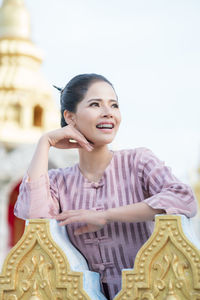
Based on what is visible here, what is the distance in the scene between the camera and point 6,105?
1611 centimetres

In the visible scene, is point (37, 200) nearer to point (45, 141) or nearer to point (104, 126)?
point (45, 141)

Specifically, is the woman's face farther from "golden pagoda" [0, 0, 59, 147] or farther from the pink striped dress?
"golden pagoda" [0, 0, 59, 147]

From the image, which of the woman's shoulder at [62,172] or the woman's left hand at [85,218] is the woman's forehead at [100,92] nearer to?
the woman's shoulder at [62,172]

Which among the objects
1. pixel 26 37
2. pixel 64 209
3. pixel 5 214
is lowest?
pixel 64 209

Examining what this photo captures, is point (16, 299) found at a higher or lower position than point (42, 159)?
lower

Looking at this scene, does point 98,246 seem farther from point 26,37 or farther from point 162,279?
point 26,37

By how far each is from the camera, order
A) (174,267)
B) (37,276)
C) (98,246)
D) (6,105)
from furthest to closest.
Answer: (6,105), (98,246), (37,276), (174,267)

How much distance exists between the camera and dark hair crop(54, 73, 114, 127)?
2.85 meters

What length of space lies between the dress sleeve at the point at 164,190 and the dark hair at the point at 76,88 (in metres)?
0.43

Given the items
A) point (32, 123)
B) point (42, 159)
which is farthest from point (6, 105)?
point (42, 159)

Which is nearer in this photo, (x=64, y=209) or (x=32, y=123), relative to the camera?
(x=64, y=209)

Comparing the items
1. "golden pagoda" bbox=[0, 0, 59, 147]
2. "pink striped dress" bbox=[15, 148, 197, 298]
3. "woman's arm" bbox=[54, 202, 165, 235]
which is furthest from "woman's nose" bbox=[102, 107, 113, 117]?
"golden pagoda" bbox=[0, 0, 59, 147]

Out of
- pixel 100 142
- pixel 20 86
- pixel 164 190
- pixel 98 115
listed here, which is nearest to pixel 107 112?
pixel 98 115

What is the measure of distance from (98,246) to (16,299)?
436 millimetres
